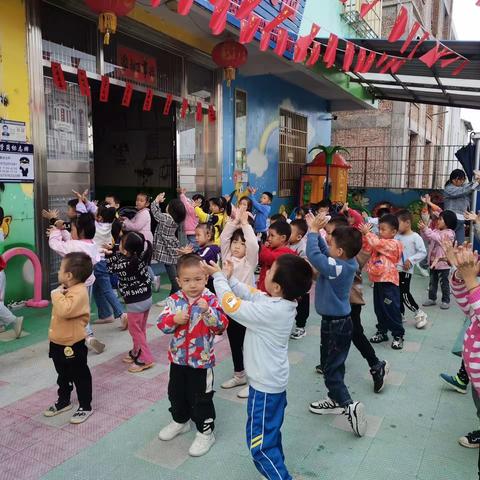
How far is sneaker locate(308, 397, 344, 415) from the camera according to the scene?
3260mm

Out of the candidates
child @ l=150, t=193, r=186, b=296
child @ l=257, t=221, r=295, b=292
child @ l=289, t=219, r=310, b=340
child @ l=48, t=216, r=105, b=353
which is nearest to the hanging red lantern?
child @ l=150, t=193, r=186, b=296

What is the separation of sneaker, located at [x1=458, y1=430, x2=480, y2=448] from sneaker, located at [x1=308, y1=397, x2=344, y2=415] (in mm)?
777

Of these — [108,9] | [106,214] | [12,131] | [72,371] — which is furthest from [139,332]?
[108,9]

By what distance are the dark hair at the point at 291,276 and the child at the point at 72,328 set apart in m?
1.40

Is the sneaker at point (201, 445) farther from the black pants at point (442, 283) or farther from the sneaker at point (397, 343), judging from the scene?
the black pants at point (442, 283)

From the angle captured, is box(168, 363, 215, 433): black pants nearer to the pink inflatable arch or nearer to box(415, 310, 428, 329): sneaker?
the pink inflatable arch

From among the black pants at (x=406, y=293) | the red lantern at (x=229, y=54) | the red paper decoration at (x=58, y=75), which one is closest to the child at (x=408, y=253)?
the black pants at (x=406, y=293)

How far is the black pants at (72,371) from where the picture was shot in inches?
119

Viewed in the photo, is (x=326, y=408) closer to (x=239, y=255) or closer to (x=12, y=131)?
(x=239, y=255)

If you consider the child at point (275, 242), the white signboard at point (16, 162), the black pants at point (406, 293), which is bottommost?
the black pants at point (406, 293)

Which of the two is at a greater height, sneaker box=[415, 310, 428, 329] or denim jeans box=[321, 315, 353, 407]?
denim jeans box=[321, 315, 353, 407]

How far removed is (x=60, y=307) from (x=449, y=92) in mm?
10626

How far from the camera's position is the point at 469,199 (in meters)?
7.34

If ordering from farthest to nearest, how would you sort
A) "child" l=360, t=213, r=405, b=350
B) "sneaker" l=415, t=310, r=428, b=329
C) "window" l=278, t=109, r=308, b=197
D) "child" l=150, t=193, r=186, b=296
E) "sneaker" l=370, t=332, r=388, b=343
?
"window" l=278, t=109, r=308, b=197
"child" l=150, t=193, r=186, b=296
"sneaker" l=415, t=310, r=428, b=329
"sneaker" l=370, t=332, r=388, b=343
"child" l=360, t=213, r=405, b=350
